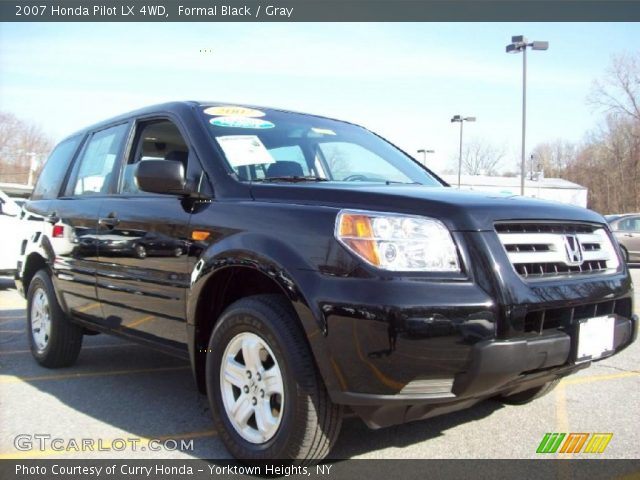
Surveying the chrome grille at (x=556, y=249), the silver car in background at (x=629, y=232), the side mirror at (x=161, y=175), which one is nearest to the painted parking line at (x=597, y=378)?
the chrome grille at (x=556, y=249)

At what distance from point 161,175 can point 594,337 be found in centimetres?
230

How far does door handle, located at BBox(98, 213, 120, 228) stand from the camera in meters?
3.88

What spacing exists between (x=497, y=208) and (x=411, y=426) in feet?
4.96

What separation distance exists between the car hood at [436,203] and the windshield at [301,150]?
373 mm

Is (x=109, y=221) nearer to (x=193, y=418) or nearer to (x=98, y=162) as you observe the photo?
(x=98, y=162)

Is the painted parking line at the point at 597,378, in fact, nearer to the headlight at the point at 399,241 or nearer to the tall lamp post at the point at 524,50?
the headlight at the point at 399,241

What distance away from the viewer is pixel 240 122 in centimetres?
363

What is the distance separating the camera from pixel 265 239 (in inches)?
109

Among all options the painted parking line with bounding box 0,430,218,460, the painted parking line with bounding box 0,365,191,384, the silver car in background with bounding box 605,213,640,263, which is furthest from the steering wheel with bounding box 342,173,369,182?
the silver car in background with bounding box 605,213,640,263

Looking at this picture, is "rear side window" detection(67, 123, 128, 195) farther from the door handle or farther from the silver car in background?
the silver car in background

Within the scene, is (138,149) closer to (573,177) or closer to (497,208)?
(497,208)

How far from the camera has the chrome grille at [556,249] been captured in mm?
2604

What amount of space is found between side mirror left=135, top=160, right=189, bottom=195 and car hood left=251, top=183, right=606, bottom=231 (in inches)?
16.9

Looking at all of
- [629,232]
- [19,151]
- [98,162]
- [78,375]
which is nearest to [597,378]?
[78,375]
